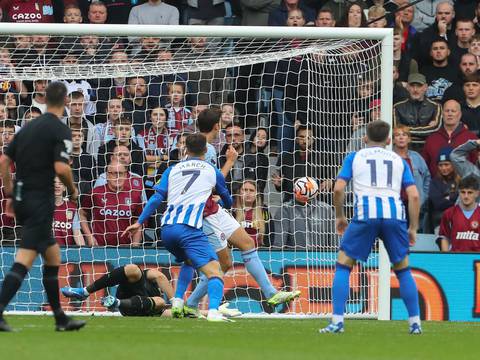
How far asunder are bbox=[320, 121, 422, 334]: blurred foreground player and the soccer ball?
3643 millimetres

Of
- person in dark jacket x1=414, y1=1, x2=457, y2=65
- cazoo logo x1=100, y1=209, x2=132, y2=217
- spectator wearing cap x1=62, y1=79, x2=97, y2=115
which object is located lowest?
cazoo logo x1=100, y1=209, x2=132, y2=217

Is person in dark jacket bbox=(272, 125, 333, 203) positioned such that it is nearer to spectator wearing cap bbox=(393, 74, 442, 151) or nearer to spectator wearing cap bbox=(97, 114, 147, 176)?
spectator wearing cap bbox=(97, 114, 147, 176)

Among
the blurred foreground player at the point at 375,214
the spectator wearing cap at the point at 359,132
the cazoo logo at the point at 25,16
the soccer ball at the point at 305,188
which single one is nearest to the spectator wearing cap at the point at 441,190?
the spectator wearing cap at the point at 359,132

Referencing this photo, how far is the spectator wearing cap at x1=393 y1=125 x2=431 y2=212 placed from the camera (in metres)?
16.2

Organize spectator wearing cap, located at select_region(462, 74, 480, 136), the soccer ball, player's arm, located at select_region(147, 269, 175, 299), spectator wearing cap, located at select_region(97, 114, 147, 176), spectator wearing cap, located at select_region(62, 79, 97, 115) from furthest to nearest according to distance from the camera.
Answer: spectator wearing cap, located at select_region(462, 74, 480, 136), spectator wearing cap, located at select_region(62, 79, 97, 115), spectator wearing cap, located at select_region(97, 114, 147, 176), the soccer ball, player's arm, located at select_region(147, 269, 175, 299)

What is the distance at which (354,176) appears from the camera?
10906 millimetres

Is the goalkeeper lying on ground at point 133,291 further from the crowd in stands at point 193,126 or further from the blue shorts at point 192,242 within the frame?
the blue shorts at point 192,242

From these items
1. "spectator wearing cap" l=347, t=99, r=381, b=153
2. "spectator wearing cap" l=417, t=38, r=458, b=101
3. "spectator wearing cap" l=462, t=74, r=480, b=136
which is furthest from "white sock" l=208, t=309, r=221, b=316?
"spectator wearing cap" l=417, t=38, r=458, b=101

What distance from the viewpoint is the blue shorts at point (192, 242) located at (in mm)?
11852

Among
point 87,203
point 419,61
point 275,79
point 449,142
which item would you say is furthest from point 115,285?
point 419,61

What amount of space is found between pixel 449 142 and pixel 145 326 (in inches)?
269

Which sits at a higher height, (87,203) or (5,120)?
(5,120)

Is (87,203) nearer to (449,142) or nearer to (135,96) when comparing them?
(135,96)

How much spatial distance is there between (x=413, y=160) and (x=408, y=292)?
5.59 meters
